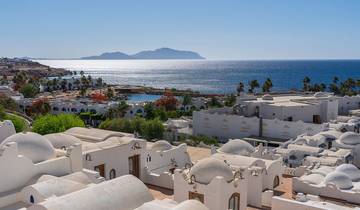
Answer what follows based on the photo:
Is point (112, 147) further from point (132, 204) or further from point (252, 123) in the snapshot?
point (252, 123)

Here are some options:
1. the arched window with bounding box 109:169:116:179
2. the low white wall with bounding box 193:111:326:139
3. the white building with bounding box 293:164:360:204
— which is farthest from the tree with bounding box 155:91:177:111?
the white building with bounding box 293:164:360:204

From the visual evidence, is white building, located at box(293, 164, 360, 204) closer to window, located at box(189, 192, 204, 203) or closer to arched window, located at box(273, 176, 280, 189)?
arched window, located at box(273, 176, 280, 189)

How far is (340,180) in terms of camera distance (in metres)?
22.9

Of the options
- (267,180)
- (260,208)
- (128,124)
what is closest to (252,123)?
(128,124)

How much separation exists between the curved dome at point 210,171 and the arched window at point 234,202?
34.5 inches

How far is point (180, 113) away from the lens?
222 feet

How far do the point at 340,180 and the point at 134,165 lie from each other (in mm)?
12196

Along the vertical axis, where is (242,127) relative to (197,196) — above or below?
below

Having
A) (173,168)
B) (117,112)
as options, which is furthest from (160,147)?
(117,112)

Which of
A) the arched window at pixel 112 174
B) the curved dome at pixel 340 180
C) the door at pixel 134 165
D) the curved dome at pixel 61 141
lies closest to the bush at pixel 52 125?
the curved dome at pixel 61 141

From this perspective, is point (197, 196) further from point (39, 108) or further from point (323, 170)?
point (39, 108)

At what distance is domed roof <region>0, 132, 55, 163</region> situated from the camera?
20031mm

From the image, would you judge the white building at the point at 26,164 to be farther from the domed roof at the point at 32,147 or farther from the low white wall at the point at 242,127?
the low white wall at the point at 242,127

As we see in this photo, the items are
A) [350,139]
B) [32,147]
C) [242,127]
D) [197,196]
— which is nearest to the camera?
[197,196]
